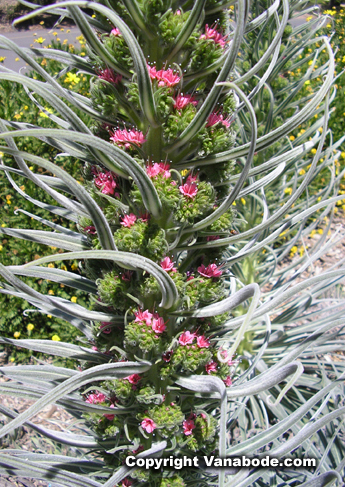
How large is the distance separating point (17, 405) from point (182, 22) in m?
2.02

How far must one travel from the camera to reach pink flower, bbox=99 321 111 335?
0.75 meters

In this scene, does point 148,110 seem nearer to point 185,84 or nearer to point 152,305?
point 185,84

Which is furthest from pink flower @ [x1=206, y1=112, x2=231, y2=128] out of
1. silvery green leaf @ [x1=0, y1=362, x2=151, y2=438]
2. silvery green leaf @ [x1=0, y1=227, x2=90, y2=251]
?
silvery green leaf @ [x1=0, y1=362, x2=151, y2=438]

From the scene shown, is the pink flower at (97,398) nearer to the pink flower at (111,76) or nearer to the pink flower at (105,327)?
the pink flower at (105,327)

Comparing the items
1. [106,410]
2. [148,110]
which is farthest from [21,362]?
[148,110]

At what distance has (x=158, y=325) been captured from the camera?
0.70 meters

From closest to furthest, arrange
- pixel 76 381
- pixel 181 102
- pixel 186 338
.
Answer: pixel 76 381, pixel 181 102, pixel 186 338

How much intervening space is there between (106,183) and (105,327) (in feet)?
0.98

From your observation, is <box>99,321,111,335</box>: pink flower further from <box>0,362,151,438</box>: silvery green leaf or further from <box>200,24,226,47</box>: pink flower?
<box>200,24,226,47</box>: pink flower

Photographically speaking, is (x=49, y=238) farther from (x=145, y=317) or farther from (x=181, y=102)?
(x=181, y=102)

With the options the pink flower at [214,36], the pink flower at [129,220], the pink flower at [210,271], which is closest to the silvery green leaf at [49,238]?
the pink flower at [129,220]

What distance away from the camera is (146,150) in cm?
70

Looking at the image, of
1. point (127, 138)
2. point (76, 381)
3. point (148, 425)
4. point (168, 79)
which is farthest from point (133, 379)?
point (168, 79)

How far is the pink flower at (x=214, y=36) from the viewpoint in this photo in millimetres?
638
